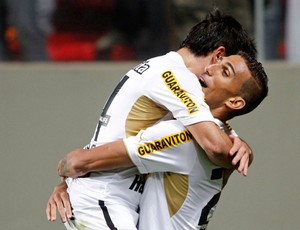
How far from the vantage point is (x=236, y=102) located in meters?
4.04

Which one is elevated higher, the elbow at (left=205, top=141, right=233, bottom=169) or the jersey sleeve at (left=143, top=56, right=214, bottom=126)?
the jersey sleeve at (left=143, top=56, right=214, bottom=126)

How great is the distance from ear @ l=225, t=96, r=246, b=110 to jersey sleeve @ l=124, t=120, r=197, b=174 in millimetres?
217

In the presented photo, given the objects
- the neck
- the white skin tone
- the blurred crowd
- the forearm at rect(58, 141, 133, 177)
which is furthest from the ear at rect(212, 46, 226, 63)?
the blurred crowd

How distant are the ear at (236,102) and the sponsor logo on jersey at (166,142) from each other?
0.22m

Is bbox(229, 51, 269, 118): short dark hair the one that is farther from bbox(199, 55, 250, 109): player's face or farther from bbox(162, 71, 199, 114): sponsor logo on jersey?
bbox(162, 71, 199, 114): sponsor logo on jersey

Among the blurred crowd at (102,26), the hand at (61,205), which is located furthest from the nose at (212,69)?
the blurred crowd at (102,26)

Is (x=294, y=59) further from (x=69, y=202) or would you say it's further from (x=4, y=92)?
(x=69, y=202)

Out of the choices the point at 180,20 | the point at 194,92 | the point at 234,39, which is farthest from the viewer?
the point at 180,20

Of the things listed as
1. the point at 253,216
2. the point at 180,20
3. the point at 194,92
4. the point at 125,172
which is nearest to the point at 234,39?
the point at 194,92

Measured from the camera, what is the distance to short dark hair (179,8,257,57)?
4266mm

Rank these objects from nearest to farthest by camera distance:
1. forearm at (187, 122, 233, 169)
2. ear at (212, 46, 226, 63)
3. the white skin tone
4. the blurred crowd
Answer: forearm at (187, 122, 233, 169) → the white skin tone → ear at (212, 46, 226, 63) → the blurred crowd

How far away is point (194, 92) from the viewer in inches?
157

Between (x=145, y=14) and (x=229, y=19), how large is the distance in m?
2.11

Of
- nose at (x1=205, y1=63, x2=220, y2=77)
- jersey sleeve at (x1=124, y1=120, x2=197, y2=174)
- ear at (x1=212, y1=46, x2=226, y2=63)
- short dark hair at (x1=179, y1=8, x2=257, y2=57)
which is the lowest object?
jersey sleeve at (x1=124, y1=120, x2=197, y2=174)
